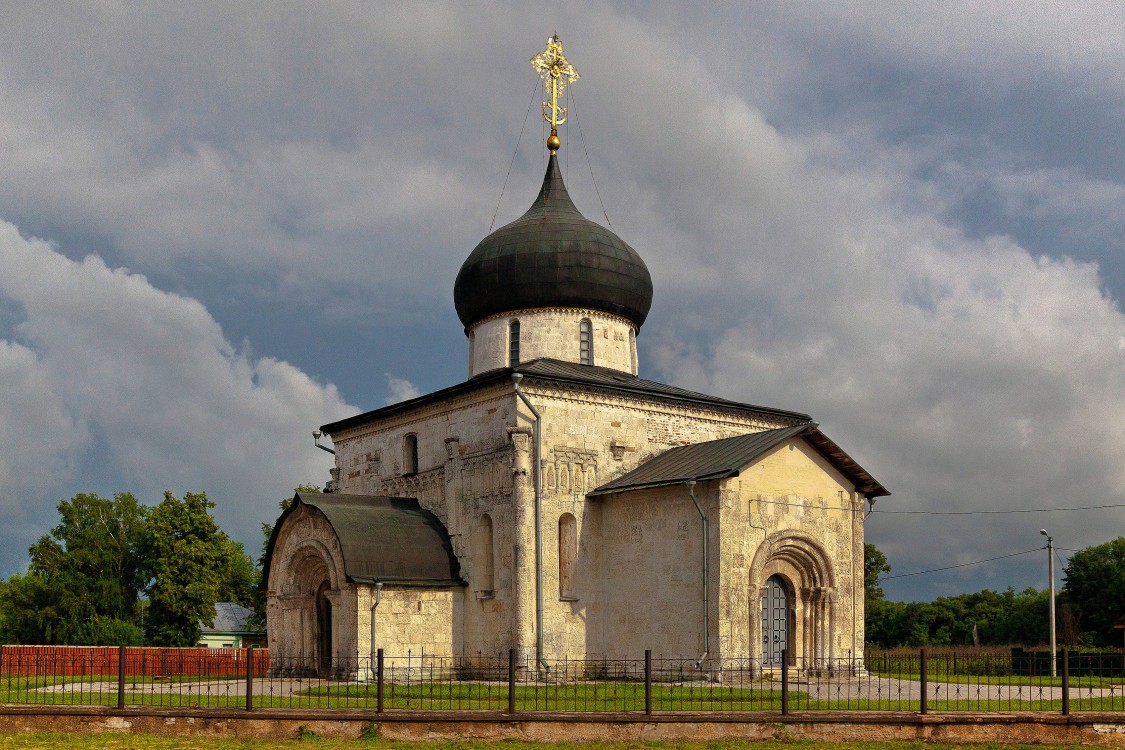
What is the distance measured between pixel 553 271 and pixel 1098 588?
2745 cm

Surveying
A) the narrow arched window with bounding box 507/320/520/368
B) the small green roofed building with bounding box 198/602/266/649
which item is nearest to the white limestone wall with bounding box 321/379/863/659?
the narrow arched window with bounding box 507/320/520/368

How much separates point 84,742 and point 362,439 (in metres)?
15.7

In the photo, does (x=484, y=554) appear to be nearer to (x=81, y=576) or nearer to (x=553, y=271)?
(x=553, y=271)

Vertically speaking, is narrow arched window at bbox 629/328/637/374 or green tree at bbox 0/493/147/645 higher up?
narrow arched window at bbox 629/328/637/374

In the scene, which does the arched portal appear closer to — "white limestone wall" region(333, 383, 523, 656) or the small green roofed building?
"white limestone wall" region(333, 383, 523, 656)

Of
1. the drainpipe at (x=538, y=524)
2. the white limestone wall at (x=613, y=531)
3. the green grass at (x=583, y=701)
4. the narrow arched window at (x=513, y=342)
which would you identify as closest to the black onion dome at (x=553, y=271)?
the narrow arched window at (x=513, y=342)

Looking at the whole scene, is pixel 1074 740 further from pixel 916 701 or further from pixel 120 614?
pixel 120 614

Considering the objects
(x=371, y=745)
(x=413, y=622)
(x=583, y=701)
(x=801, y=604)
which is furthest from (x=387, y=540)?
(x=371, y=745)

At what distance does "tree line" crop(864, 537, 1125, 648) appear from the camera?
43312 millimetres

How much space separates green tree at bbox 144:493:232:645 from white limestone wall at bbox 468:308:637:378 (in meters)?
13.9

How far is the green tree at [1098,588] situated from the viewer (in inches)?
1703

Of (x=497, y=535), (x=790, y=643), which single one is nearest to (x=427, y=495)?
(x=497, y=535)

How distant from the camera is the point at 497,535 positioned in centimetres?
2452

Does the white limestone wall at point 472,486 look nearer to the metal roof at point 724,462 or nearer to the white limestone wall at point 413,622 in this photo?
the white limestone wall at point 413,622
